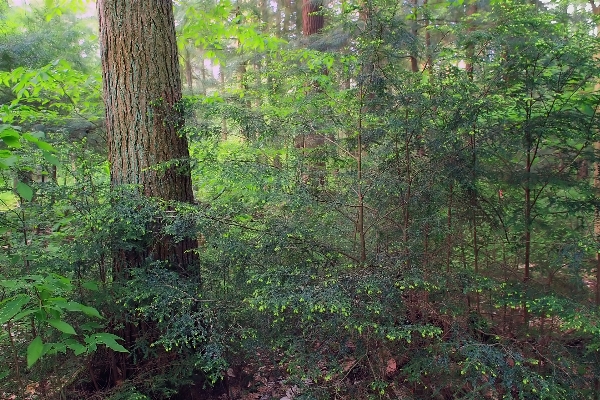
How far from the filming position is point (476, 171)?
318 cm

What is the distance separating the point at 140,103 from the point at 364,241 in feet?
7.60

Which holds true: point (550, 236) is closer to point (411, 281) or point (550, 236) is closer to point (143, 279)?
point (411, 281)

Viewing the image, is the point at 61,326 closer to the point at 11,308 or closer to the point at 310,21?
the point at 11,308

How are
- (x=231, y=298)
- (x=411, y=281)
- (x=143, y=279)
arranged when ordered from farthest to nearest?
(x=231, y=298), (x=143, y=279), (x=411, y=281)

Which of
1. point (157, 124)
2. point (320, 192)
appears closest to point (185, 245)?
point (157, 124)

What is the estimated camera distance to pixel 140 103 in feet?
11.0

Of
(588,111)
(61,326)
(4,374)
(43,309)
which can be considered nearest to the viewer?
(61,326)

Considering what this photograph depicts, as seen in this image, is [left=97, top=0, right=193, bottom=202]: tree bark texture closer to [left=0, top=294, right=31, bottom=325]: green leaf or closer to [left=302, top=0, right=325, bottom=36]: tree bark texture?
[left=0, top=294, right=31, bottom=325]: green leaf

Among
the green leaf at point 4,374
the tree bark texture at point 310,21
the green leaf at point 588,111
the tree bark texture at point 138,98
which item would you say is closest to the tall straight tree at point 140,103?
the tree bark texture at point 138,98

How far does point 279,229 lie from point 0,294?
2.06 meters

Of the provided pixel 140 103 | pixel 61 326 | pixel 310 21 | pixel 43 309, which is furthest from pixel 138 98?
pixel 310 21

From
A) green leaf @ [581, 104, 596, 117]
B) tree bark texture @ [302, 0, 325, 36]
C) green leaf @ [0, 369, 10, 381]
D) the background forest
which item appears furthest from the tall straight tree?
tree bark texture @ [302, 0, 325, 36]

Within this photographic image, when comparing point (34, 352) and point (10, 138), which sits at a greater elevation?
point (10, 138)

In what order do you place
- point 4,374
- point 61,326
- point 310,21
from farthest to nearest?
point 310,21
point 4,374
point 61,326
